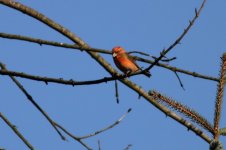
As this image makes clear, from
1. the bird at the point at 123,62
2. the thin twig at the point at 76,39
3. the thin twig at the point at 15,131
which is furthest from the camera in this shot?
the bird at the point at 123,62

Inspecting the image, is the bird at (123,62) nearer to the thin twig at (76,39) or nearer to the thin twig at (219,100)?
the thin twig at (76,39)

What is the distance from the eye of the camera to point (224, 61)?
284 cm

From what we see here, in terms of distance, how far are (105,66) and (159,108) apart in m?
0.55

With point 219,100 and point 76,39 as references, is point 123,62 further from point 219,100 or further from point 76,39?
point 219,100

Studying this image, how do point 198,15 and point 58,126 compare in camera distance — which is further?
point 58,126

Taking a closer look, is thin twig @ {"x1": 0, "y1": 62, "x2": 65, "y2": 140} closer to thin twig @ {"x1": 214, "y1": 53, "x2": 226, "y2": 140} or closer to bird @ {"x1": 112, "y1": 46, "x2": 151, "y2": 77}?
thin twig @ {"x1": 214, "y1": 53, "x2": 226, "y2": 140}

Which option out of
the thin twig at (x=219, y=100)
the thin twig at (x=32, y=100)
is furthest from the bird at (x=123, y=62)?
the thin twig at (x=219, y=100)

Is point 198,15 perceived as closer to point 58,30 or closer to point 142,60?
point 142,60

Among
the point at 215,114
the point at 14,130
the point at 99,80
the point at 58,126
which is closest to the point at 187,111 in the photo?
the point at 215,114

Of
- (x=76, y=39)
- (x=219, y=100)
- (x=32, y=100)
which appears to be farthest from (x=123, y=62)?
(x=219, y=100)

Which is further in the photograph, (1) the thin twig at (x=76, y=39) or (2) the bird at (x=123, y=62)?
(2) the bird at (x=123, y=62)

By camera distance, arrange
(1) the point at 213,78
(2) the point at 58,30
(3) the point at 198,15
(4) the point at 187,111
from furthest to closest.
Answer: (2) the point at 58,30 < (1) the point at 213,78 < (4) the point at 187,111 < (3) the point at 198,15

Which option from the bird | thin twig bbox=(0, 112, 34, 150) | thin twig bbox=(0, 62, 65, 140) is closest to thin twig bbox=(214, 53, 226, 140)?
thin twig bbox=(0, 62, 65, 140)

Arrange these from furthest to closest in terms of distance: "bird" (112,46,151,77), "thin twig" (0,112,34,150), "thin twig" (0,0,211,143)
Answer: "bird" (112,46,151,77) → "thin twig" (0,112,34,150) → "thin twig" (0,0,211,143)
